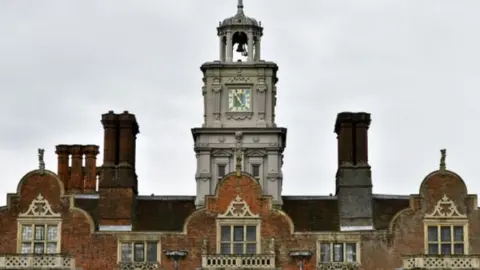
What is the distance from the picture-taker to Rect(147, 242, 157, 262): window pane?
6812 cm

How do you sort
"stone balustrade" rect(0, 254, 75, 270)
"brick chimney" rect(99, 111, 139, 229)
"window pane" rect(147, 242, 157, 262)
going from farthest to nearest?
"brick chimney" rect(99, 111, 139, 229), "window pane" rect(147, 242, 157, 262), "stone balustrade" rect(0, 254, 75, 270)

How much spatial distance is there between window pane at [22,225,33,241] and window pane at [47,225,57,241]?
0.68 metres

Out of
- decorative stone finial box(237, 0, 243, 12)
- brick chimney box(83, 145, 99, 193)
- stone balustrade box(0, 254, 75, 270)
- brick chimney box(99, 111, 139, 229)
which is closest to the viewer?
stone balustrade box(0, 254, 75, 270)

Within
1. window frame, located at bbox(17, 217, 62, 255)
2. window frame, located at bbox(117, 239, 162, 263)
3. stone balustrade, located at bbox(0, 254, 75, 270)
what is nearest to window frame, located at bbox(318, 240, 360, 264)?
window frame, located at bbox(117, 239, 162, 263)

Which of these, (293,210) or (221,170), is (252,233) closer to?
(293,210)

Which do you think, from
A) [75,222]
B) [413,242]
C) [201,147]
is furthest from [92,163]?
[413,242]

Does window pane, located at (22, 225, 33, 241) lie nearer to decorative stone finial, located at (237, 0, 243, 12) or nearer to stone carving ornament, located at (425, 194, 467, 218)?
stone carving ornament, located at (425, 194, 467, 218)

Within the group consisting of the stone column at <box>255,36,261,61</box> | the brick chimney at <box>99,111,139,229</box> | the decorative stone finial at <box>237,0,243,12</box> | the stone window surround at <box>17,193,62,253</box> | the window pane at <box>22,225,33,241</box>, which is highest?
the decorative stone finial at <box>237,0,243,12</box>

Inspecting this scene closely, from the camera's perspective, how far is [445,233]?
68.1 m

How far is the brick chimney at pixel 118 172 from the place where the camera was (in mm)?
69188

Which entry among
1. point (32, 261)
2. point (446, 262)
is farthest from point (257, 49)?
point (32, 261)

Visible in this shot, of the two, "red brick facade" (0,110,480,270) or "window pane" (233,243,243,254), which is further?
"window pane" (233,243,243,254)

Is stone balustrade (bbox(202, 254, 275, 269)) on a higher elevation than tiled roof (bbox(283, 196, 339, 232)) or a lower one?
lower

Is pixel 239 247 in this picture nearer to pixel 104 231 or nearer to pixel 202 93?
pixel 104 231
